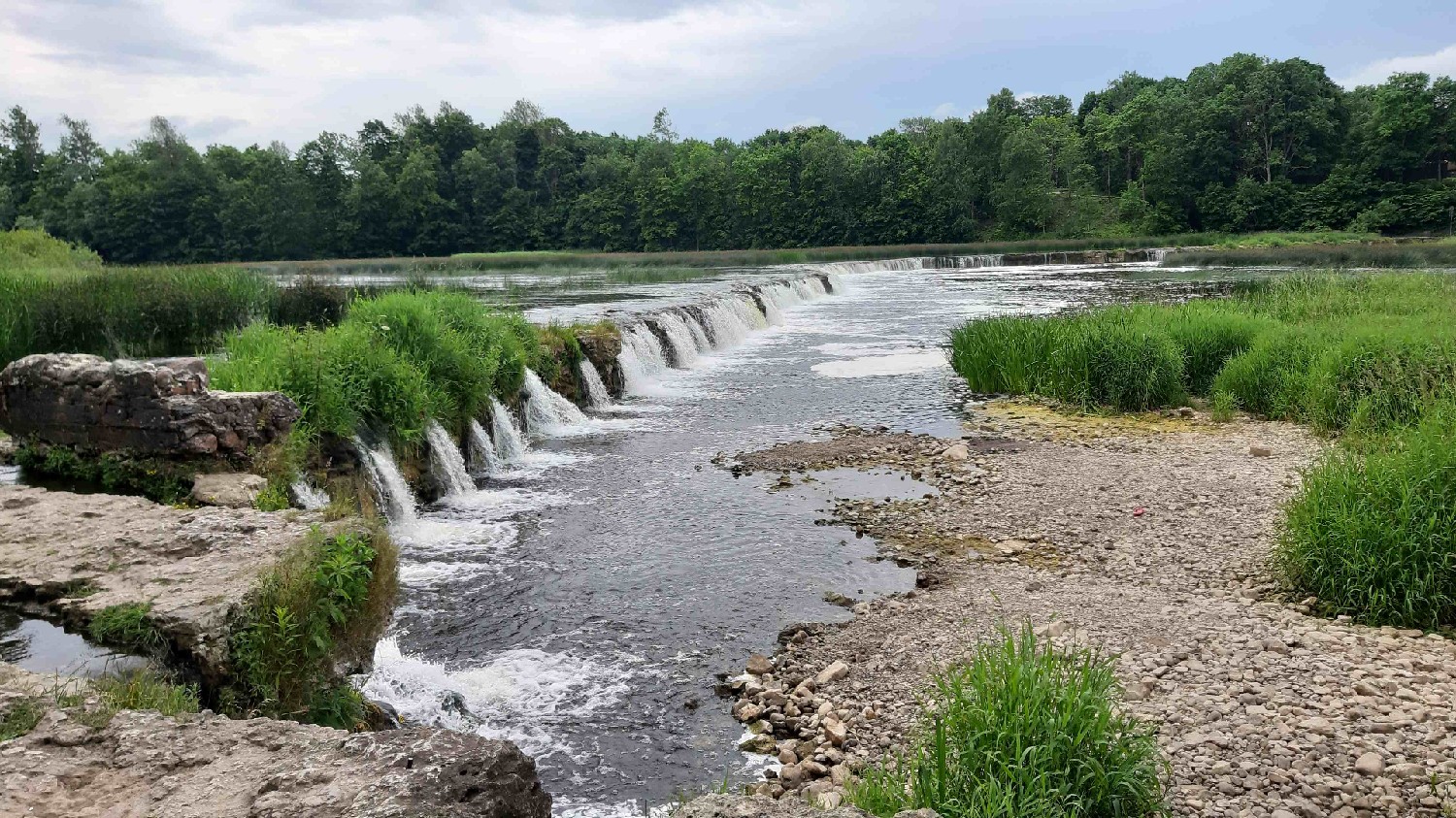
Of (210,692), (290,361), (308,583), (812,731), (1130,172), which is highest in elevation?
(1130,172)

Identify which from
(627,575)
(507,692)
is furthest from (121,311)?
(507,692)

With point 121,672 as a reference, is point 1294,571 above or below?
below

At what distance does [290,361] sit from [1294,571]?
9.84 metres

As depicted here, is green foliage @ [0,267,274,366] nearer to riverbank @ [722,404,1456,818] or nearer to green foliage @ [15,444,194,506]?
green foliage @ [15,444,194,506]

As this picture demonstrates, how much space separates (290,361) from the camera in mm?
9961

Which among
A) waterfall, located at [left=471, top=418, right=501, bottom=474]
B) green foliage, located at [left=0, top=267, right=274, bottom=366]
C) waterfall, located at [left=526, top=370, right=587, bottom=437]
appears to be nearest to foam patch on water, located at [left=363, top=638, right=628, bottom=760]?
waterfall, located at [left=471, top=418, right=501, bottom=474]

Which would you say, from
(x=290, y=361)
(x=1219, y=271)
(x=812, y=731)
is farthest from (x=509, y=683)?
(x=1219, y=271)

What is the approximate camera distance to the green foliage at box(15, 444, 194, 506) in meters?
8.12

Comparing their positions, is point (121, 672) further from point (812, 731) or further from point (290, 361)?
point (290, 361)

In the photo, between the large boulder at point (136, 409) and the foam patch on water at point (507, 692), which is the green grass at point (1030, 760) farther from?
the large boulder at point (136, 409)

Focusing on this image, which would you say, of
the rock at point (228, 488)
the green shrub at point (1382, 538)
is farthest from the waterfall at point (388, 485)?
the green shrub at point (1382, 538)

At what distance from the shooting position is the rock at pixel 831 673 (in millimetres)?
6137

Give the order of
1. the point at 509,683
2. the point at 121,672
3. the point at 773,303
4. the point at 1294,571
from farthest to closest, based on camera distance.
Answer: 1. the point at 773,303
2. the point at 1294,571
3. the point at 509,683
4. the point at 121,672

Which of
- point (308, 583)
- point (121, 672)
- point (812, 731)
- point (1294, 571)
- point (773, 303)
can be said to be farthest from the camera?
point (773, 303)
